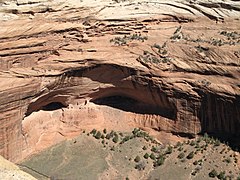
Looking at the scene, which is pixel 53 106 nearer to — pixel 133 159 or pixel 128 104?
pixel 128 104

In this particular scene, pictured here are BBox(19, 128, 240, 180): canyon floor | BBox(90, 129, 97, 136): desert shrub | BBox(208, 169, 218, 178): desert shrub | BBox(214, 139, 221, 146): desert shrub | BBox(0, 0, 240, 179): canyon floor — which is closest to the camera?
BBox(208, 169, 218, 178): desert shrub

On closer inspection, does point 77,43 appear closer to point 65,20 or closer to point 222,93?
point 65,20

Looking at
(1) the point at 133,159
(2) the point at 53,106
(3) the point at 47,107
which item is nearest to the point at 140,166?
(1) the point at 133,159

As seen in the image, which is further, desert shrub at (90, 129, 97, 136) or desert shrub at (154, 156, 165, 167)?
desert shrub at (90, 129, 97, 136)

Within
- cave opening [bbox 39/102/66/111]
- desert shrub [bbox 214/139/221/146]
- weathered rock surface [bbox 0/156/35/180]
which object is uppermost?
weathered rock surface [bbox 0/156/35/180]

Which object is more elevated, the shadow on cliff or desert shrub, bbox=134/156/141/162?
the shadow on cliff

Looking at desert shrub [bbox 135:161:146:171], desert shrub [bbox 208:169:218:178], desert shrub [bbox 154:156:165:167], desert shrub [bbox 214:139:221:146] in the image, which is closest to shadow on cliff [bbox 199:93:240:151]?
desert shrub [bbox 214:139:221:146]

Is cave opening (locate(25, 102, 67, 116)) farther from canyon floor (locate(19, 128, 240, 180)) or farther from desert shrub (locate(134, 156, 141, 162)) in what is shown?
desert shrub (locate(134, 156, 141, 162))

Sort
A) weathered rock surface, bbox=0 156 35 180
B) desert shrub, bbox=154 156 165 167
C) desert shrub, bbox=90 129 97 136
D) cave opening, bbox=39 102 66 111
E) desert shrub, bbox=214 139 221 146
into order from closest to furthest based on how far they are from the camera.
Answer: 1. weathered rock surface, bbox=0 156 35 180
2. desert shrub, bbox=154 156 165 167
3. desert shrub, bbox=214 139 221 146
4. cave opening, bbox=39 102 66 111
5. desert shrub, bbox=90 129 97 136

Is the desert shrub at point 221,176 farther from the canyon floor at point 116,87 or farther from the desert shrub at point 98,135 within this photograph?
the desert shrub at point 98,135

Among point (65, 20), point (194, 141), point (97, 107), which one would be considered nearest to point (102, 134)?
point (97, 107)
